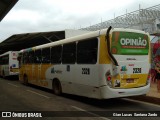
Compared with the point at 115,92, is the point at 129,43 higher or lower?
higher

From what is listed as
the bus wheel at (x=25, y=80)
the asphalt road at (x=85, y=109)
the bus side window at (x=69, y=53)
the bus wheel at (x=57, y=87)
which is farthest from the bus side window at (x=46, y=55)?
the bus wheel at (x=25, y=80)

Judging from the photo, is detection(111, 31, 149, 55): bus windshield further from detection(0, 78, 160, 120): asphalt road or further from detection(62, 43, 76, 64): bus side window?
detection(62, 43, 76, 64): bus side window

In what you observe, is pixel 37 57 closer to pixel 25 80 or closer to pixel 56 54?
pixel 56 54

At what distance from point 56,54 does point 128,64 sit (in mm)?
5003

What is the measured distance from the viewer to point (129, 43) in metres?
11.4

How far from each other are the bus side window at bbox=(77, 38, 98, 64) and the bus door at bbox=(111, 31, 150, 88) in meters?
0.76

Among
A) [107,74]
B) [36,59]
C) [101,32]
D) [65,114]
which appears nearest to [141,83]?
[107,74]

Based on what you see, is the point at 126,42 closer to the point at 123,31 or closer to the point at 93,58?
the point at 123,31

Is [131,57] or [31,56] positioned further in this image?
[31,56]

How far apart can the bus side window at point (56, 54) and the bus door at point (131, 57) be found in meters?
4.30

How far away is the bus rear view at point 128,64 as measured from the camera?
1080 cm

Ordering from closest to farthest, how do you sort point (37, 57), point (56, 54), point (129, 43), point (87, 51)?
1. point (129, 43)
2. point (87, 51)
3. point (56, 54)
4. point (37, 57)

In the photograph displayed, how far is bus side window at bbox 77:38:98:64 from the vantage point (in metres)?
11.3

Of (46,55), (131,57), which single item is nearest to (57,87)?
(46,55)
